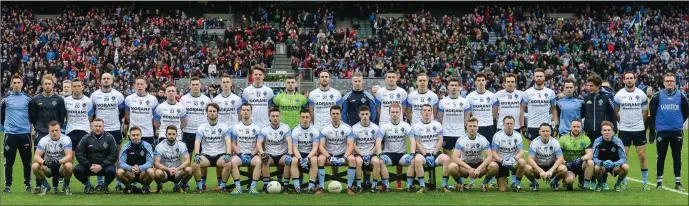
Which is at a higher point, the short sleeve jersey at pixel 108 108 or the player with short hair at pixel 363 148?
the short sleeve jersey at pixel 108 108

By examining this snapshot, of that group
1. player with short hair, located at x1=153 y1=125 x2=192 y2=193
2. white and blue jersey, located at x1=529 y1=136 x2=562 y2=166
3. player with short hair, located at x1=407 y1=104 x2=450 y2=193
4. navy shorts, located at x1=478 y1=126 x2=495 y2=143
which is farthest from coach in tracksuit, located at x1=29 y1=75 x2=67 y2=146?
white and blue jersey, located at x1=529 y1=136 x2=562 y2=166

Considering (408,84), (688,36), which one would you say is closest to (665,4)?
(688,36)

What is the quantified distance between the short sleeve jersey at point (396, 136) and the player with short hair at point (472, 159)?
835mm

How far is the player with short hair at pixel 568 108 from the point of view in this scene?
15227 millimetres

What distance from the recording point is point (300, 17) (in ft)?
149

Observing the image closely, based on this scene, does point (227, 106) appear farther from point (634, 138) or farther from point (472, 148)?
point (634, 138)

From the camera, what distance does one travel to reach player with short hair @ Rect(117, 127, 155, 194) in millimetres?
13742

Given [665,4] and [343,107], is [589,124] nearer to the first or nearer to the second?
[343,107]

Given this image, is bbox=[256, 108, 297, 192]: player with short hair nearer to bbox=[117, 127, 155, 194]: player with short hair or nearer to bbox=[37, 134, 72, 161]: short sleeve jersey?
bbox=[117, 127, 155, 194]: player with short hair

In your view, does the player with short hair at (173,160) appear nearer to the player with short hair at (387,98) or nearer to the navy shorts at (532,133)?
the player with short hair at (387,98)

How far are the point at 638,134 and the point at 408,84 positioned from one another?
22.7 m

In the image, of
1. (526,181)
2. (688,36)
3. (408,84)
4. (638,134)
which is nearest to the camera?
(638,134)

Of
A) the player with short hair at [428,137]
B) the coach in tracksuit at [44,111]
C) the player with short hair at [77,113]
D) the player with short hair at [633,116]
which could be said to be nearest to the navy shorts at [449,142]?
the player with short hair at [428,137]

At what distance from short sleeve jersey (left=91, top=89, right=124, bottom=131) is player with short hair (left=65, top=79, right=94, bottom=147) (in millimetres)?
185
